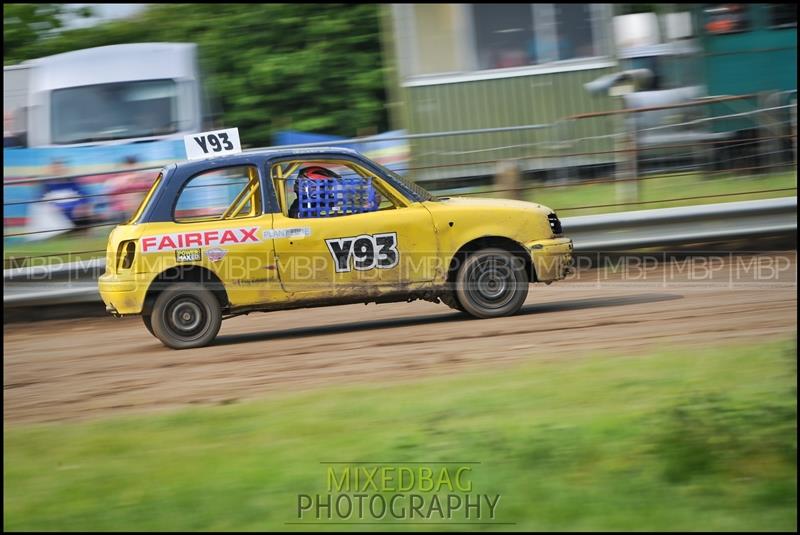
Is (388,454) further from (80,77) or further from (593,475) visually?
(80,77)

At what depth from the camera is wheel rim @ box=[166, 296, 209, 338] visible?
9672 mm

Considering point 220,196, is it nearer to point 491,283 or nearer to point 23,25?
point 491,283

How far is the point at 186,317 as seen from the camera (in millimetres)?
9727

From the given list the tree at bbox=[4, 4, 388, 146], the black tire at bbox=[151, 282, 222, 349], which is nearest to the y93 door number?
the black tire at bbox=[151, 282, 222, 349]

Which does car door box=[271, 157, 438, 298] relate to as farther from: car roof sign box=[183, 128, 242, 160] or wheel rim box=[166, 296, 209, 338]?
wheel rim box=[166, 296, 209, 338]

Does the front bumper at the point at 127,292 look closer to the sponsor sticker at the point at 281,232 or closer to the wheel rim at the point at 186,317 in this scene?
the wheel rim at the point at 186,317

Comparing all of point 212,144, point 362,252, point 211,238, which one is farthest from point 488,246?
point 212,144

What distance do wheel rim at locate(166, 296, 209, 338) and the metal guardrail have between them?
2988mm

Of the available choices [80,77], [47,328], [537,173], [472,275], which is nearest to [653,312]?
[472,275]

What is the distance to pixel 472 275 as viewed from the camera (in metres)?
9.77

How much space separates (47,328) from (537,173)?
622cm

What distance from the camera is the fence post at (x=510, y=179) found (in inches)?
518

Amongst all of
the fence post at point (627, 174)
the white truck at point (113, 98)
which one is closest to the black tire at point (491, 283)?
the fence post at point (627, 174)
